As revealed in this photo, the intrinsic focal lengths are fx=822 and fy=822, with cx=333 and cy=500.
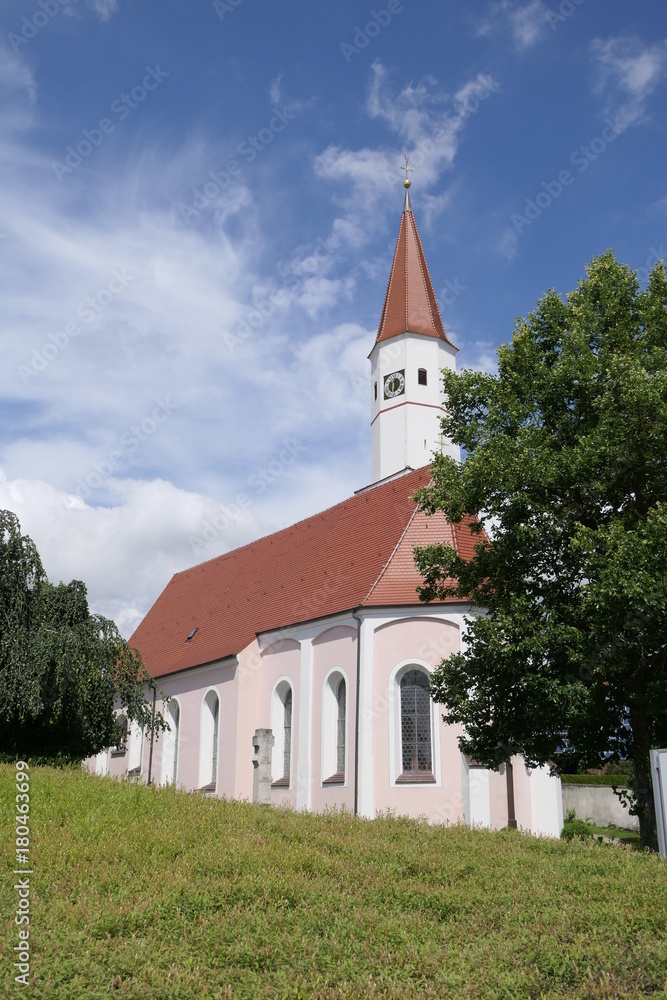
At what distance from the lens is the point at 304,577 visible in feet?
84.5

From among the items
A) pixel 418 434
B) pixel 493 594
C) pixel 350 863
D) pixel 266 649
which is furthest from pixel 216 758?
pixel 350 863

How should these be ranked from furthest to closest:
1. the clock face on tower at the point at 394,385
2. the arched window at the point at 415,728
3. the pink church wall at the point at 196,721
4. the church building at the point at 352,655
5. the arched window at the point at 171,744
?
the clock face on tower at the point at 394,385 → the arched window at the point at 171,744 → the pink church wall at the point at 196,721 → the arched window at the point at 415,728 → the church building at the point at 352,655

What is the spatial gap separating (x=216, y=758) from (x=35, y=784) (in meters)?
15.0

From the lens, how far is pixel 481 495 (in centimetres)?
1378

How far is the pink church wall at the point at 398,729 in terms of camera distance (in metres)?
18.8

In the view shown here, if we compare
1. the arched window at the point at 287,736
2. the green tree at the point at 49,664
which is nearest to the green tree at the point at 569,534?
the green tree at the point at 49,664

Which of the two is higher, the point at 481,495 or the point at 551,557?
the point at 481,495

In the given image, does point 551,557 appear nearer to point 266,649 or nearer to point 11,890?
point 11,890

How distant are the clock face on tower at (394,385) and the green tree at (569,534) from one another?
14.0 metres

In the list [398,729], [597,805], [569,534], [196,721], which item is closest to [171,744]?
[196,721]

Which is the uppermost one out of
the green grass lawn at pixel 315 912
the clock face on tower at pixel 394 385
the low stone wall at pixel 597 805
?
the clock face on tower at pixel 394 385

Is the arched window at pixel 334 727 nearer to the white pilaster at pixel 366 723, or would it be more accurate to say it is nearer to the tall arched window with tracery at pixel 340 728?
the tall arched window with tracery at pixel 340 728

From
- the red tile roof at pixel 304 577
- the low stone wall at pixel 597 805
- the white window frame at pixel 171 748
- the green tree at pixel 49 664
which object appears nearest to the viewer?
the green tree at pixel 49 664

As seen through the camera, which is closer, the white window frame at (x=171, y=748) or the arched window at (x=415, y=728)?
the arched window at (x=415, y=728)
